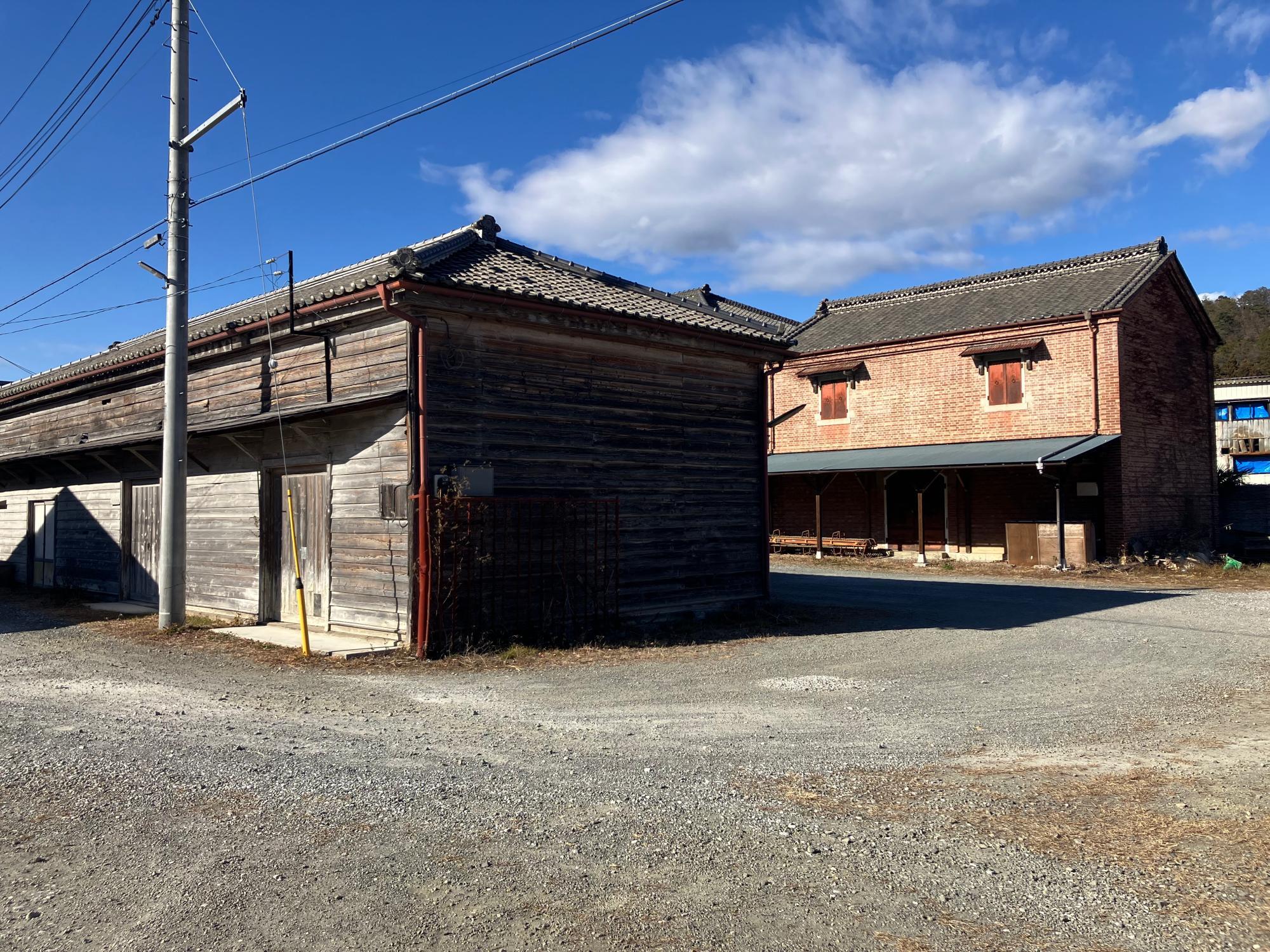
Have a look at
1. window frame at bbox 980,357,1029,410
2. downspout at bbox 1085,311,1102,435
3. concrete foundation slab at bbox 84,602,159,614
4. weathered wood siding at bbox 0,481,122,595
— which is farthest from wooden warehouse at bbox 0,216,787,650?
window frame at bbox 980,357,1029,410

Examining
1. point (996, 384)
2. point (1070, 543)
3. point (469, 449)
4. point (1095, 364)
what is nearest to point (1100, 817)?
point (469, 449)

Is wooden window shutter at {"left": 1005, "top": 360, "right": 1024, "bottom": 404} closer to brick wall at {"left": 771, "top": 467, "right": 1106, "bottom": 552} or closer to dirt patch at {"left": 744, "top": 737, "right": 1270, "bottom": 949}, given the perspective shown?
brick wall at {"left": 771, "top": 467, "right": 1106, "bottom": 552}

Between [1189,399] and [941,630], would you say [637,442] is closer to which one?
[941,630]

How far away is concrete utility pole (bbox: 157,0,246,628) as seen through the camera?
40.0 ft

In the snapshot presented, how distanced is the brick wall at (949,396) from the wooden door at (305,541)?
19207 mm

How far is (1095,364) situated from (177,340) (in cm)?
2084

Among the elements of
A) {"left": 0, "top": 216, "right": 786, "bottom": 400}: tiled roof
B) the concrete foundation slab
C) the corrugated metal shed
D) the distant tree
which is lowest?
the concrete foundation slab

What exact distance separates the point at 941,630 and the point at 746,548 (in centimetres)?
307

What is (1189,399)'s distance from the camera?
1059 inches

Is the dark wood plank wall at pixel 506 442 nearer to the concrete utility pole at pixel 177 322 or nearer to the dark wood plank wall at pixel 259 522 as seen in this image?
the dark wood plank wall at pixel 259 522

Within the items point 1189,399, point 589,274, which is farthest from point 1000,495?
point 589,274

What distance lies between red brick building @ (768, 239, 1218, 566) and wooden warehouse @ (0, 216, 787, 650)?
843cm

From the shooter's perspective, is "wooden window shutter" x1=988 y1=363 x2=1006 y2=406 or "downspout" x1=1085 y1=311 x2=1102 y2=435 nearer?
"downspout" x1=1085 y1=311 x2=1102 y2=435

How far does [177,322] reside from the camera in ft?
40.4
